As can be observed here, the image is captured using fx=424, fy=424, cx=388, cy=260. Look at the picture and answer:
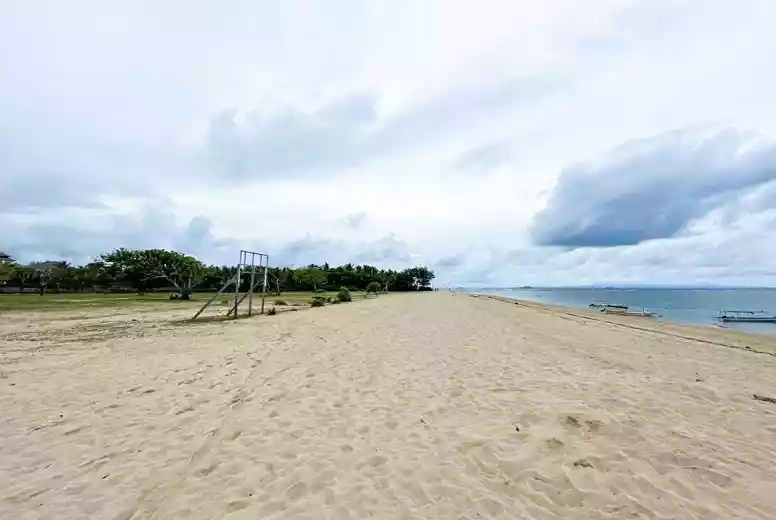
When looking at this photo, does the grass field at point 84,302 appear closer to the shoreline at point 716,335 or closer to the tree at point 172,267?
the tree at point 172,267

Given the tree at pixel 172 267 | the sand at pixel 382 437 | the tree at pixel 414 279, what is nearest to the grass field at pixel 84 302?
the tree at pixel 172 267

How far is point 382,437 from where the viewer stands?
4.99 metres

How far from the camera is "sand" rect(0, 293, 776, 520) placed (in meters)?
3.54

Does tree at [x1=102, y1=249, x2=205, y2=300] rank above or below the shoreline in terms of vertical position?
above

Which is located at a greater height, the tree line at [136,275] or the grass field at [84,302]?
the tree line at [136,275]

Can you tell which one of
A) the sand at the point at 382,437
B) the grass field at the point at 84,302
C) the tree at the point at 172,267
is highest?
the tree at the point at 172,267

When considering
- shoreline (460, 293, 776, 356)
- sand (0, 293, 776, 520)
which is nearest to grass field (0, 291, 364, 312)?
sand (0, 293, 776, 520)

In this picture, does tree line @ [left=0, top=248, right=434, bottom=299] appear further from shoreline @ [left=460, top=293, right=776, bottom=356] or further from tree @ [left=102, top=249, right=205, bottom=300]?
shoreline @ [left=460, top=293, right=776, bottom=356]

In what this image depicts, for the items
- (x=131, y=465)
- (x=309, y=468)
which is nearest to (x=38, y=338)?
(x=131, y=465)

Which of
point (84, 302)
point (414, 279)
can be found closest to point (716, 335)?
point (84, 302)

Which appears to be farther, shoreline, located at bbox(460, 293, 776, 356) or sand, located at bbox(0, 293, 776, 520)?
shoreline, located at bbox(460, 293, 776, 356)

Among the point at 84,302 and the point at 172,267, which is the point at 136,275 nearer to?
the point at 172,267

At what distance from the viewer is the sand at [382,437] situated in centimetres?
354

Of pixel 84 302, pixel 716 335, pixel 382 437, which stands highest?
pixel 84 302
